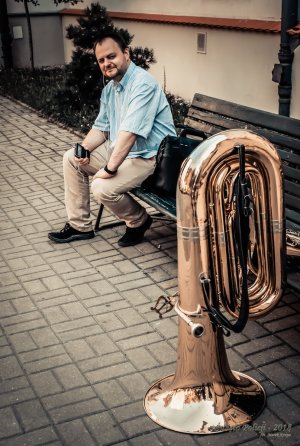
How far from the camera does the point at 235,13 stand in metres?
9.05

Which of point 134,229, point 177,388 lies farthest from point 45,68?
point 177,388

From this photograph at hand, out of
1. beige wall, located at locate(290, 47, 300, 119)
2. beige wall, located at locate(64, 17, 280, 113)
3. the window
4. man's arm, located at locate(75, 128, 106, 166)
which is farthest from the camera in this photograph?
the window

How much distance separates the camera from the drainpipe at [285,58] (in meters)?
6.95

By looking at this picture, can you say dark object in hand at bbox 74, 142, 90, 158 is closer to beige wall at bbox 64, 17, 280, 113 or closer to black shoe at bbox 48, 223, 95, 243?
black shoe at bbox 48, 223, 95, 243

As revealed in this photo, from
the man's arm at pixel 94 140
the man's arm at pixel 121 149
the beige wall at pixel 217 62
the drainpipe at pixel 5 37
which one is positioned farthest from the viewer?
the drainpipe at pixel 5 37

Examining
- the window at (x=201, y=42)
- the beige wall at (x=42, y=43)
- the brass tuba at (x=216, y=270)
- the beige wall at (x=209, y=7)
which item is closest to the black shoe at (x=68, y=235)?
the brass tuba at (x=216, y=270)

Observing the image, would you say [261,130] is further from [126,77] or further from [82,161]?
[82,161]

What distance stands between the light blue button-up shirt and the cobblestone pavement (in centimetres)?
80

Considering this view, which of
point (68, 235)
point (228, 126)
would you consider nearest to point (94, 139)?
point (68, 235)

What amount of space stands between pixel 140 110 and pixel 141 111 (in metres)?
0.01

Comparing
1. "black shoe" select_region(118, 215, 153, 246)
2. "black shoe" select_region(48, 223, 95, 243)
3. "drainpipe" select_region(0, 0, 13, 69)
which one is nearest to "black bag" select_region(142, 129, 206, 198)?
"black shoe" select_region(118, 215, 153, 246)

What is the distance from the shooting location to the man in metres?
4.75

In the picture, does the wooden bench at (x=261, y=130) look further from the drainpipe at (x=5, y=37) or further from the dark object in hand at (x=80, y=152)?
the drainpipe at (x=5, y=37)

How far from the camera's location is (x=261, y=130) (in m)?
4.34
